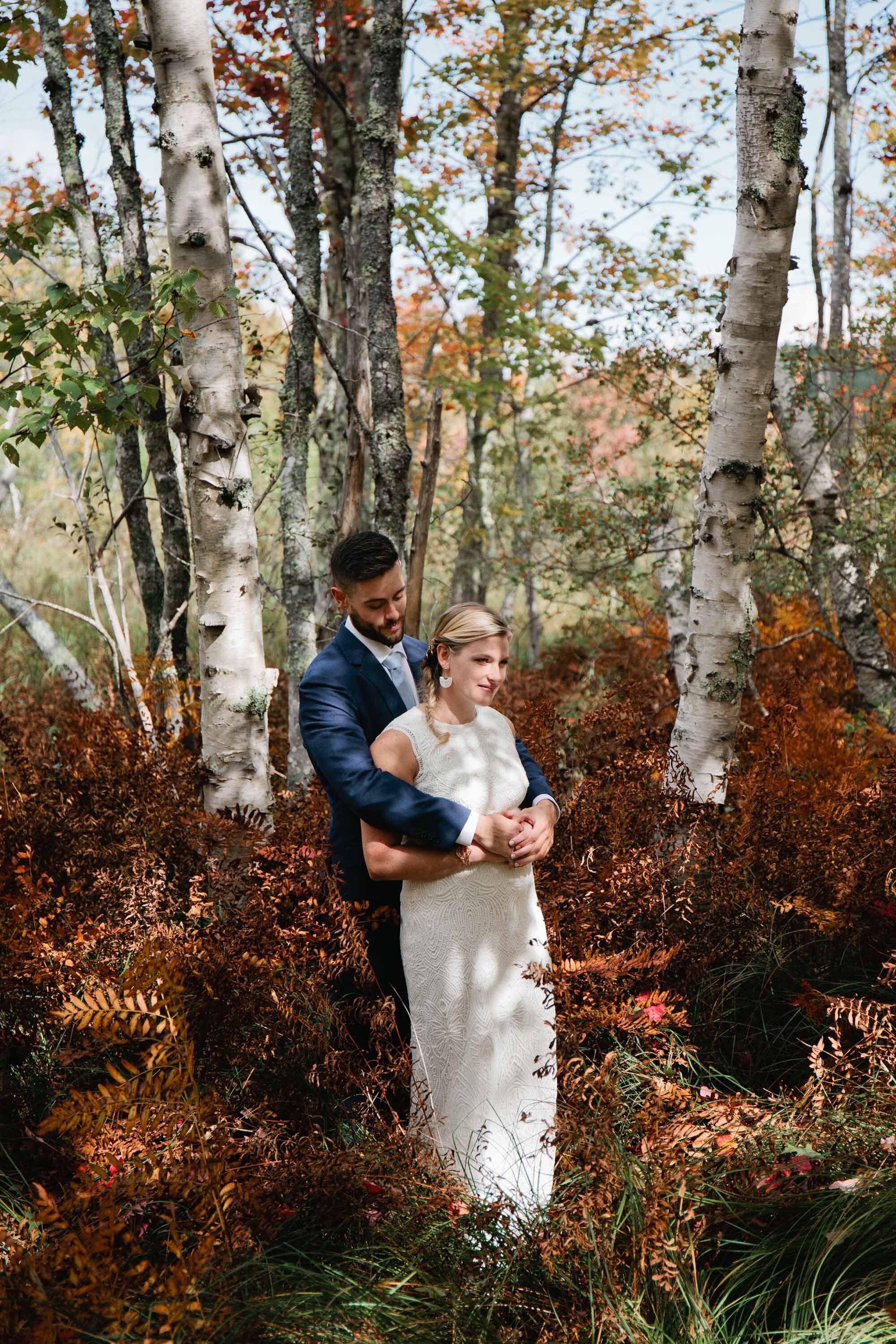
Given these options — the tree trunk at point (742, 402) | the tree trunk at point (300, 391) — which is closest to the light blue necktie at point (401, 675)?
the tree trunk at point (742, 402)

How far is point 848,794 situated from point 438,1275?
268cm

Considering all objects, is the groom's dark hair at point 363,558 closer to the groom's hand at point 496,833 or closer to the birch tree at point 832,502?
the groom's hand at point 496,833

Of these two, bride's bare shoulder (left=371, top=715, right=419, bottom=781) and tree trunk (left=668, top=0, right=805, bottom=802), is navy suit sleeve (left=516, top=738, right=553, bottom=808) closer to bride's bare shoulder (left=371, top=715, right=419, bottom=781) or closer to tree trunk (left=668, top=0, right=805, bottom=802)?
bride's bare shoulder (left=371, top=715, right=419, bottom=781)

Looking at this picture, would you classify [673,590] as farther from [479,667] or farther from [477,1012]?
[477,1012]

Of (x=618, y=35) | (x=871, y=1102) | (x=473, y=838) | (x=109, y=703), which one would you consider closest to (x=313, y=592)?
(x=109, y=703)

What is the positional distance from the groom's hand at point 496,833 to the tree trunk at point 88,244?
417cm

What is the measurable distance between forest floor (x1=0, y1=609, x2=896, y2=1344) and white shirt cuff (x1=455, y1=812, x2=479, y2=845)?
51 cm

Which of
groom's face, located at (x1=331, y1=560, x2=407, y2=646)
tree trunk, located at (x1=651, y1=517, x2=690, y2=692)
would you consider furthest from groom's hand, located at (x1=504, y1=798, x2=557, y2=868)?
tree trunk, located at (x1=651, y1=517, x2=690, y2=692)

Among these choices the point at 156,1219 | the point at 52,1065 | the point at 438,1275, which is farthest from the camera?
the point at 52,1065

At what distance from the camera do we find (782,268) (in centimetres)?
401

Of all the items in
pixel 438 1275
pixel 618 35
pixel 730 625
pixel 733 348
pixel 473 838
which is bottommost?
pixel 438 1275

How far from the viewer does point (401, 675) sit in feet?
11.6

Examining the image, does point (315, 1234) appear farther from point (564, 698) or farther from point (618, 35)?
point (618, 35)

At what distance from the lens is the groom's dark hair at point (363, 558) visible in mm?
3314
